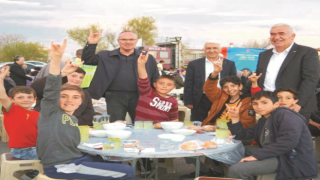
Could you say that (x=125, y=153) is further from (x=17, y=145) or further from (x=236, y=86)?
(x=236, y=86)

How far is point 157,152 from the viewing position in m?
2.70

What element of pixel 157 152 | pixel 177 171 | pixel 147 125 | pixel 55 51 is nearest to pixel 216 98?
pixel 147 125

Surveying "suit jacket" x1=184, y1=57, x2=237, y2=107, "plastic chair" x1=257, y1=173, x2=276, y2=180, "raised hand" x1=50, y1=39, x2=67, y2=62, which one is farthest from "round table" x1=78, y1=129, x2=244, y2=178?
"suit jacket" x1=184, y1=57, x2=237, y2=107

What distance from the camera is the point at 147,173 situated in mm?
4297

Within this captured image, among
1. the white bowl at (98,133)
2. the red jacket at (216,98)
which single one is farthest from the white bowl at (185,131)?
the red jacket at (216,98)

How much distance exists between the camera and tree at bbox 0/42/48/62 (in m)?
39.3

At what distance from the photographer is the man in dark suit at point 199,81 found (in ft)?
15.8

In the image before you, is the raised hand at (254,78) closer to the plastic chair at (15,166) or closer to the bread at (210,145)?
the bread at (210,145)

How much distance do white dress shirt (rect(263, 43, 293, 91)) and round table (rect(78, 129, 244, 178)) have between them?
119 cm

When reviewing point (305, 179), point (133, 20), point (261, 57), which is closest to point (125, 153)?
point (305, 179)

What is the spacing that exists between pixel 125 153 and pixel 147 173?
5.67 feet

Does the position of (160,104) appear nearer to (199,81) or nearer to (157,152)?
(199,81)

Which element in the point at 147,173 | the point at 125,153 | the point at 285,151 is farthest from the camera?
the point at 147,173

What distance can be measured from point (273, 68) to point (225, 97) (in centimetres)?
66
